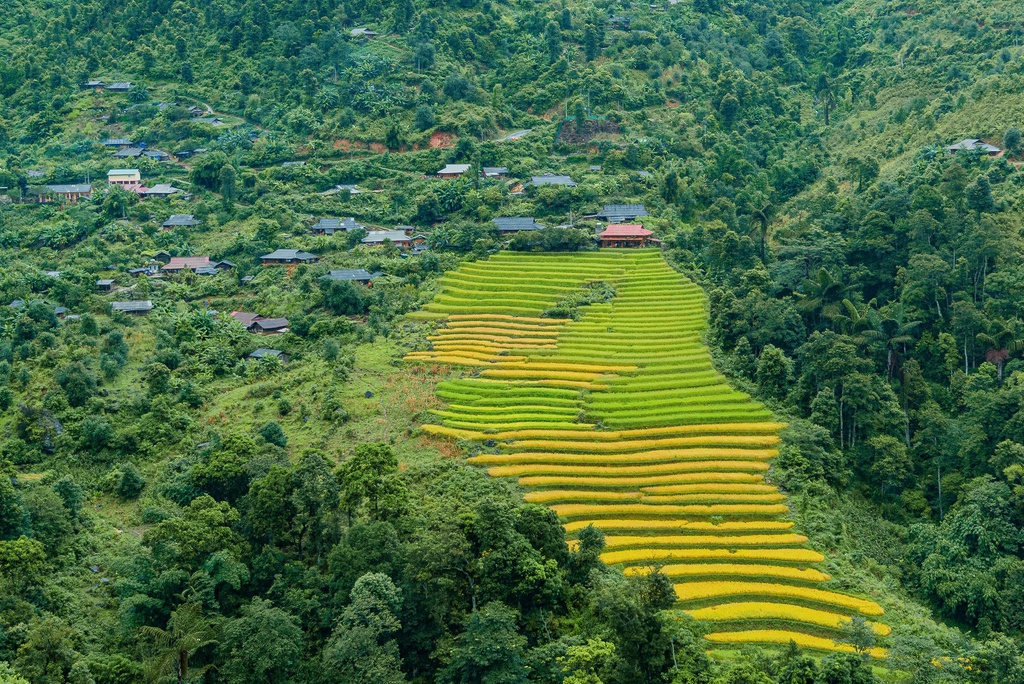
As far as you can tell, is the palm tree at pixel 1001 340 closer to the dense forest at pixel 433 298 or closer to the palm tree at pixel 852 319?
the dense forest at pixel 433 298

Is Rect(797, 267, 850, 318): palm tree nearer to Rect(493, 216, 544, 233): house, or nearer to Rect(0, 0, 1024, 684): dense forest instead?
Rect(0, 0, 1024, 684): dense forest

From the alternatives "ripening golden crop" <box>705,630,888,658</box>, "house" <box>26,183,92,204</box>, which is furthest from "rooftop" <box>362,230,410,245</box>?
"ripening golden crop" <box>705,630,888,658</box>

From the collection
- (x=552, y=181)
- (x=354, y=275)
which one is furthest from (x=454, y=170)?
(x=354, y=275)

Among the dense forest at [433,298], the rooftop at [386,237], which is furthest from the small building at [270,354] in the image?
the rooftop at [386,237]

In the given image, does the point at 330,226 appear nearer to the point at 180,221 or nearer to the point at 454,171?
the point at 454,171

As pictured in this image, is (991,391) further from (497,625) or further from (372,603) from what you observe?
(372,603)

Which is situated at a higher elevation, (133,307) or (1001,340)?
(1001,340)
